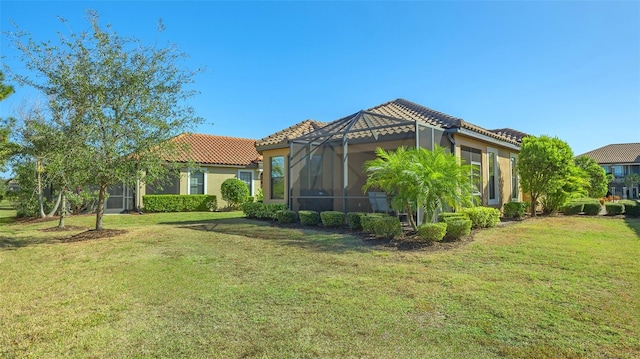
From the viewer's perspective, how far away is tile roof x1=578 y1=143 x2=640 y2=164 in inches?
1935

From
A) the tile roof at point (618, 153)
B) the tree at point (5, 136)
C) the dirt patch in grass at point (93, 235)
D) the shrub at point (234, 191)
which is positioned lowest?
the dirt patch in grass at point (93, 235)

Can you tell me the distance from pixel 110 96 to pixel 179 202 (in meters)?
10.7

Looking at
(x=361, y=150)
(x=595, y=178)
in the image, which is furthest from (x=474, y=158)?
(x=595, y=178)

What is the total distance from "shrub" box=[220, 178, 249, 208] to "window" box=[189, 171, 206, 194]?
1159 millimetres

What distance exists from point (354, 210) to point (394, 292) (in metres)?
6.89

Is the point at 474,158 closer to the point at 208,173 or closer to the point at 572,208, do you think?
the point at 572,208

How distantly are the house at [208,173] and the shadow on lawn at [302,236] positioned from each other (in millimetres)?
7766

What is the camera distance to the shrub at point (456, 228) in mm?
8281

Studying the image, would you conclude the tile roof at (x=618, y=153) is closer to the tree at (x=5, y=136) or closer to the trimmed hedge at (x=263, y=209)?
the trimmed hedge at (x=263, y=209)

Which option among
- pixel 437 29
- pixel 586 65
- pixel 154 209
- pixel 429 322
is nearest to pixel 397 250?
pixel 429 322

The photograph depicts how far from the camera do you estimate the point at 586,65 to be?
11227mm

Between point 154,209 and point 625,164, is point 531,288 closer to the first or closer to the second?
point 154,209

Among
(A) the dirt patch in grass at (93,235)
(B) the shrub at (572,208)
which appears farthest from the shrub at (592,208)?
(A) the dirt patch in grass at (93,235)

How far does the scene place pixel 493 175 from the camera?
14.3 metres
